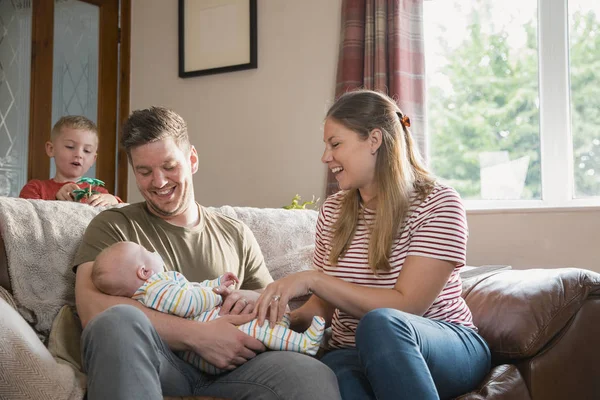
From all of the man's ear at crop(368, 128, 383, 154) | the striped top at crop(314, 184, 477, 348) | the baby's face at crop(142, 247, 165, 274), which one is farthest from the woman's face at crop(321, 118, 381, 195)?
the baby's face at crop(142, 247, 165, 274)

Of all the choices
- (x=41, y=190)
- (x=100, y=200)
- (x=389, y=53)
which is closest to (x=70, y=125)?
(x=41, y=190)

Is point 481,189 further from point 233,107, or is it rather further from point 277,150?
point 233,107

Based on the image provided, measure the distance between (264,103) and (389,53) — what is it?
3.05 feet

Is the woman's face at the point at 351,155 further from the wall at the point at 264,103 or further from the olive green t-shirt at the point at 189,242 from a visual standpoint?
the wall at the point at 264,103

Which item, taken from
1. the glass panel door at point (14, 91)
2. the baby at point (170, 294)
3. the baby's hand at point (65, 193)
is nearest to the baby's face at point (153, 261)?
the baby at point (170, 294)

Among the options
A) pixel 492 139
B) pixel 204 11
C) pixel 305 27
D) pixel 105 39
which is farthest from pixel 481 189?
pixel 105 39

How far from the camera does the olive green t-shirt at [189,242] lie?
1817mm

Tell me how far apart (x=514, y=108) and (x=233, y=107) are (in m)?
1.74

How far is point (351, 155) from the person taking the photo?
1827 millimetres

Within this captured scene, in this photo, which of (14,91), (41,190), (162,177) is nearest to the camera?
(162,177)

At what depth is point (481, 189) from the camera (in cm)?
381

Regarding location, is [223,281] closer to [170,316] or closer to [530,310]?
[170,316]

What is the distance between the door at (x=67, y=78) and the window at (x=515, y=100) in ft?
7.07

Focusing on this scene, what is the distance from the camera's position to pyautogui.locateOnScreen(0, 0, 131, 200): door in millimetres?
4152
